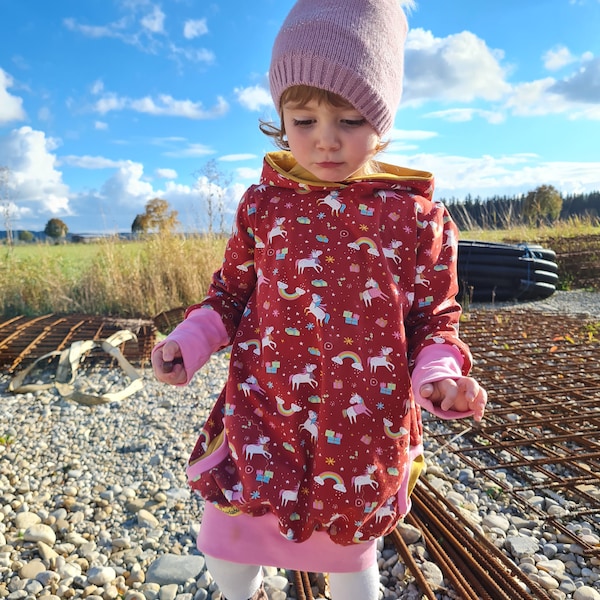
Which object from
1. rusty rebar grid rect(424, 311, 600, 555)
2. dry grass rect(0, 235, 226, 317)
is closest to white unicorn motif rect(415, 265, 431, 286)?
rusty rebar grid rect(424, 311, 600, 555)

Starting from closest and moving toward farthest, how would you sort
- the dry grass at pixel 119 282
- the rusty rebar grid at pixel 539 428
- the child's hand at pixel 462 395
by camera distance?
the child's hand at pixel 462 395
the rusty rebar grid at pixel 539 428
the dry grass at pixel 119 282

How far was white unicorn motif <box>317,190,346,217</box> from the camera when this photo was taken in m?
1.38

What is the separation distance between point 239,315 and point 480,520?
126 cm

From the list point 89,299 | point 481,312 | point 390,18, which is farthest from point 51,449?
point 481,312

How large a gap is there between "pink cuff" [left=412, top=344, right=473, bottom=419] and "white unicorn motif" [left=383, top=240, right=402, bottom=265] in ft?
0.71

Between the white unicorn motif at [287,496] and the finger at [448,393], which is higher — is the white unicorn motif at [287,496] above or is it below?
below

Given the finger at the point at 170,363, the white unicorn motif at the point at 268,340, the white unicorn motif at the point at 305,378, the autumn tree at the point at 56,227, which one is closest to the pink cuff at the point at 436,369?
the white unicorn motif at the point at 305,378

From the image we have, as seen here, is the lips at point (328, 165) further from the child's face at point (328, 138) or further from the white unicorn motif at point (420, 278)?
the white unicorn motif at point (420, 278)

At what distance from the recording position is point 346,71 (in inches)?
52.1

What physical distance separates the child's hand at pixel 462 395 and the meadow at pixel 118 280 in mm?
4927

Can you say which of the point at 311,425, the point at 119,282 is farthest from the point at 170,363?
the point at 119,282

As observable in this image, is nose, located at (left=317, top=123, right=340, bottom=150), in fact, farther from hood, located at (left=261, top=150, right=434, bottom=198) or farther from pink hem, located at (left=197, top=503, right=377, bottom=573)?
pink hem, located at (left=197, top=503, right=377, bottom=573)

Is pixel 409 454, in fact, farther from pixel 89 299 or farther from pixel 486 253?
pixel 486 253

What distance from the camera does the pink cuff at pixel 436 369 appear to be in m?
1.17
